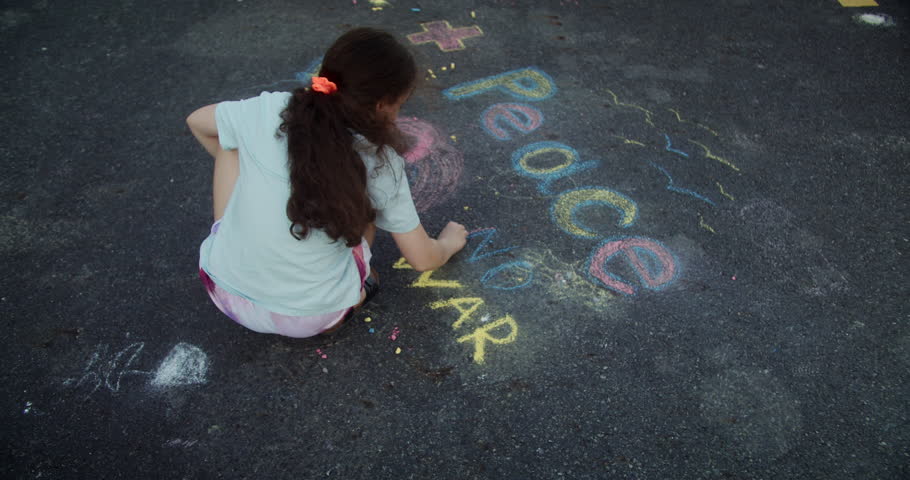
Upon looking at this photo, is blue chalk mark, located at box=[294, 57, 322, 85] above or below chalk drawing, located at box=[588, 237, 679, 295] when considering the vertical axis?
below

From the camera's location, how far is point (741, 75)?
11.9ft

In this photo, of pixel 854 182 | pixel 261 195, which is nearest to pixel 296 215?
pixel 261 195

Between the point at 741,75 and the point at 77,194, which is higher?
the point at 741,75

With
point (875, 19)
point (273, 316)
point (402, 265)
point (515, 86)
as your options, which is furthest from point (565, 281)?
point (875, 19)

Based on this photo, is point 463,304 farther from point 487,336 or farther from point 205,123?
point 205,123

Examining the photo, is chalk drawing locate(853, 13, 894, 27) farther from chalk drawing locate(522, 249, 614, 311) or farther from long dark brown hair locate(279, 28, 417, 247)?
long dark brown hair locate(279, 28, 417, 247)

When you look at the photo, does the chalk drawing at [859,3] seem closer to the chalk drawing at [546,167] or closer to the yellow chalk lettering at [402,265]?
the chalk drawing at [546,167]

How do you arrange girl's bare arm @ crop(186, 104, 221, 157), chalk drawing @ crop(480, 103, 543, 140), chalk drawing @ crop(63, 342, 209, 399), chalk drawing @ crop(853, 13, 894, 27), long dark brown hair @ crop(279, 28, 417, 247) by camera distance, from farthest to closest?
1. chalk drawing @ crop(853, 13, 894, 27)
2. chalk drawing @ crop(480, 103, 543, 140)
3. chalk drawing @ crop(63, 342, 209, 399)
4. girl's bare arm @ crop(186, 104, 221, 157)
5. long dark brown hair @ crop(279, 28, 417, 247)

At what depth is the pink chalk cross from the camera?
Result: 12.7 feet

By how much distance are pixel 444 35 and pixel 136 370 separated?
2.87 m

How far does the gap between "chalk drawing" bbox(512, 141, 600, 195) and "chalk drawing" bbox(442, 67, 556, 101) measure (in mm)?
489

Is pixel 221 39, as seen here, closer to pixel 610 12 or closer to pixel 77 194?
pixel 77 194

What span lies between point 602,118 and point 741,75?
1101 millimetres

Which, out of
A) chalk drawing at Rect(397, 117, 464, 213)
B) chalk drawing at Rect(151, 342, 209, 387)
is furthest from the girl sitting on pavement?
chalk drawing at Rect(397, 117, 464, 213)
